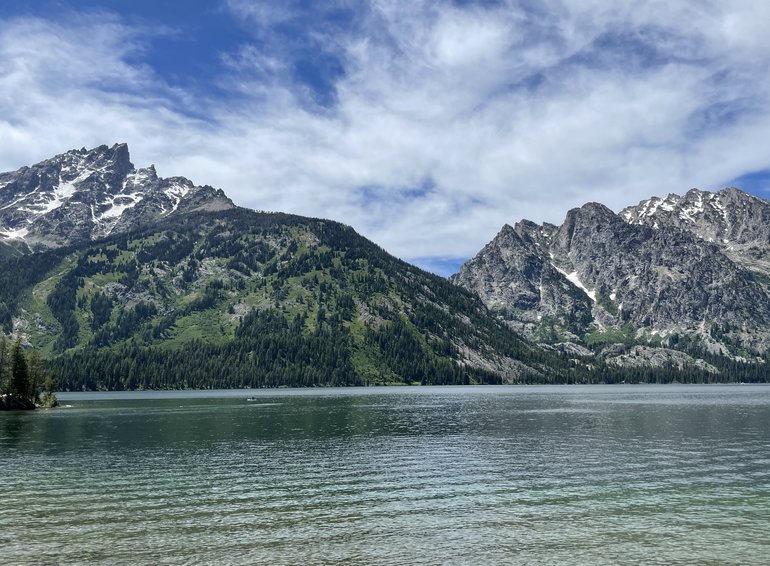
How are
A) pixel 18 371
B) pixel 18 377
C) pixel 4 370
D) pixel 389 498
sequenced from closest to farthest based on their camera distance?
1. pixel 389 498
2. pixel 18 371
3. pixel 18 377
4. pixel 4 370

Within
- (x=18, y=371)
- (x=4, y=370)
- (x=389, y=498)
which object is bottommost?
(x=389, y=498)

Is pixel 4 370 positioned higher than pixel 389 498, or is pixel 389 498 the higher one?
pixel 4 370

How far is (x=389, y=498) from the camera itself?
2071 inches

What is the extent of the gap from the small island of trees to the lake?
257 feet

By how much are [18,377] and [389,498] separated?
16013 centimetres

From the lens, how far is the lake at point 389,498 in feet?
123

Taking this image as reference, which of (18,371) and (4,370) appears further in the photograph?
(4,370)

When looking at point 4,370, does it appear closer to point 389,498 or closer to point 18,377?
point 18,377

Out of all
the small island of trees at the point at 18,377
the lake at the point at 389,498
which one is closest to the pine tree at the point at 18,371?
the small island of trees at the point at 18,377

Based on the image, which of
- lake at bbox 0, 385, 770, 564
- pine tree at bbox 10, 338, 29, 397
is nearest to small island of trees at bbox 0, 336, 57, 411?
pine tree at bbox 10, 338, 29, 397

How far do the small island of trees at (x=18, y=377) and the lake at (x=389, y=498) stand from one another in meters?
Answer: 78.3

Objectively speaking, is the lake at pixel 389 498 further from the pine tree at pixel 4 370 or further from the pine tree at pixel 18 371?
the pine tree at pixel 4 370

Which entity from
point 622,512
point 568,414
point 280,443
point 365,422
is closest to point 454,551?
point 622,512

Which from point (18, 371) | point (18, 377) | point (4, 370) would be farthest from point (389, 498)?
point (4, 370)
